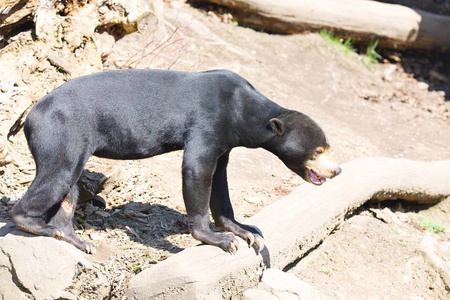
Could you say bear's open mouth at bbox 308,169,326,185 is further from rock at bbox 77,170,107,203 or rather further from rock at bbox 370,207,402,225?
rock at bbox 370,207,402,225

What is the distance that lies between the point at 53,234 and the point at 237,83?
1.90 meters

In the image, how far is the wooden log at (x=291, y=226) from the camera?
4.38 m

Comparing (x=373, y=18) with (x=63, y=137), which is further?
(x=373, y=18)

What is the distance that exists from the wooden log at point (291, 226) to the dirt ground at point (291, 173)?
1.02 ft

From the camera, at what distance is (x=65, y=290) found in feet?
14.8

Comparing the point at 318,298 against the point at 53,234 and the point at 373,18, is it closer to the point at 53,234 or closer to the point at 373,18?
the point at 53,234

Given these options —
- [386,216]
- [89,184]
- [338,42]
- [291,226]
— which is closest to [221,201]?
[291,226]

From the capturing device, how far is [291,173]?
7.47 meters

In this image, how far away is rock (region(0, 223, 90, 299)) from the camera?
4.48 metres

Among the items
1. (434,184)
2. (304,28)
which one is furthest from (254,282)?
(304,28)

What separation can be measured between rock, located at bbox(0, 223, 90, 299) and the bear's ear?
5.86 ft

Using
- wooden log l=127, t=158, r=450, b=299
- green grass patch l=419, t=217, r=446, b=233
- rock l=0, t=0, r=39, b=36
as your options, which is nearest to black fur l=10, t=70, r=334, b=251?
wooden log l=127, t=158, r=450, b=299

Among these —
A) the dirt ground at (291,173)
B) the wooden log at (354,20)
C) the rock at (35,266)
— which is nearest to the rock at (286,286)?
the dirt ground at (291,173)

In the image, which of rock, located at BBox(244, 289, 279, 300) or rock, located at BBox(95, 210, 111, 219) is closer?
rock, located at BBox(244, 289, 279, 300)
